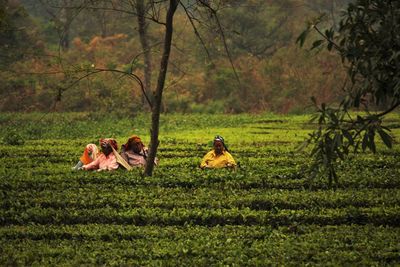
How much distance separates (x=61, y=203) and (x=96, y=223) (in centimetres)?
124

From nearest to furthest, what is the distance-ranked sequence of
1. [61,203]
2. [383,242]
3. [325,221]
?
[383,242], [325,221], [61,203]

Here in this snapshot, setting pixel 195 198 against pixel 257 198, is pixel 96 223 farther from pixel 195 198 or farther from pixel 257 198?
pixel 257 198

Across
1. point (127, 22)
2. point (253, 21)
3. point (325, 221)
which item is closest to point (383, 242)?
point (325, 221)

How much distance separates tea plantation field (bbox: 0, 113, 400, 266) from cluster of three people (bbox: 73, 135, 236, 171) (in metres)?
0.45

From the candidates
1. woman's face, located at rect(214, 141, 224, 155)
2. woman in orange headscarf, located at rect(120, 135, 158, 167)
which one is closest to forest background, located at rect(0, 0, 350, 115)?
woman in orange headscarf, located at rect(120, 135, 158, 167)

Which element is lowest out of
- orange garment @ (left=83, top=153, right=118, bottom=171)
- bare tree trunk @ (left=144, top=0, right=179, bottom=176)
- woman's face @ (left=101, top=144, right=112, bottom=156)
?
orange garment @ (left=83, top=153, right=118, bottom=171)

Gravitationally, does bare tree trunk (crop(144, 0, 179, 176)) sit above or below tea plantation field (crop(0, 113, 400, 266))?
above

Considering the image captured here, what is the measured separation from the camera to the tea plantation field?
7773 millimetres

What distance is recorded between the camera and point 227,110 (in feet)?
142

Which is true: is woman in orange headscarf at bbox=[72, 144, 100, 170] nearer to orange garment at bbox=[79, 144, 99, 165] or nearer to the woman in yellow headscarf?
orange garment at bbox=[79, 144, 99, 165]

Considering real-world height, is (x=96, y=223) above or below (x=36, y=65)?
below

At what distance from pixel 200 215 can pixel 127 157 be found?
19.1 ft

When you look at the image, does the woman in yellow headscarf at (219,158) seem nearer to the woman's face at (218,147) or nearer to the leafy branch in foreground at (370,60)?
the woman's face at (218,147)

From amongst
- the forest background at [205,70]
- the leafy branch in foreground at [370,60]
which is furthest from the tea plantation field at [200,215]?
the forest background at [205,70]
